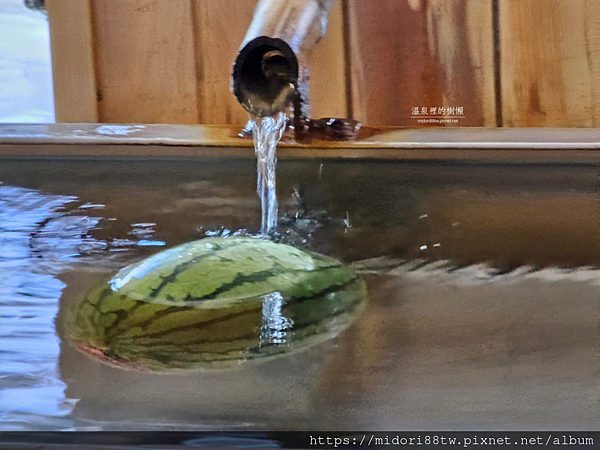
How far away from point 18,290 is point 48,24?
11.5 inches

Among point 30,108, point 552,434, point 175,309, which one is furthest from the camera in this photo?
point 30,108

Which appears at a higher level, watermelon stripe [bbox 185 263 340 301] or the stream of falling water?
the stream of falling water

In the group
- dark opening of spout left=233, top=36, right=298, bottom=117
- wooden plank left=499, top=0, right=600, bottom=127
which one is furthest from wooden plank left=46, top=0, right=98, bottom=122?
wooden plank left=499, top=0, right=600, bottom=127

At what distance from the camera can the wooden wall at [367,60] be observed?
1.76 feet

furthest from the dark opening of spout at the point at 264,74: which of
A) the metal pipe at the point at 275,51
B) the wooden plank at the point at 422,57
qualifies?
the wooden plank at the point at 422,57

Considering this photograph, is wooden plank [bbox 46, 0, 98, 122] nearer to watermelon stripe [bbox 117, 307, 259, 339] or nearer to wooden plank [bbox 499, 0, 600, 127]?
watermelon stripe [bbox 117, 307, 259, 339]

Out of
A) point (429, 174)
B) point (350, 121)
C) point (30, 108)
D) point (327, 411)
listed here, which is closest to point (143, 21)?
point (30, 108)

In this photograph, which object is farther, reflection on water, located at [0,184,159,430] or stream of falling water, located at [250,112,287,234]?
stream of falling water, located at [250,112,287,234]

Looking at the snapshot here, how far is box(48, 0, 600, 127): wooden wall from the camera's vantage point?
1.76 ft

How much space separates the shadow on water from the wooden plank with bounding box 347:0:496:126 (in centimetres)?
8

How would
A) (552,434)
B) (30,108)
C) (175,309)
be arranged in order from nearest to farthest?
(552,434), (175,309), (30,108)

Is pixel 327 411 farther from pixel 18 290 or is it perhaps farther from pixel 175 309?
pixel 18 290

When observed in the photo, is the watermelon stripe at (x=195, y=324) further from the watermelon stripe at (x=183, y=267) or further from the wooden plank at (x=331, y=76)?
the wooden plank at (x=331, y=76)

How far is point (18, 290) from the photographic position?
1.55 feet
